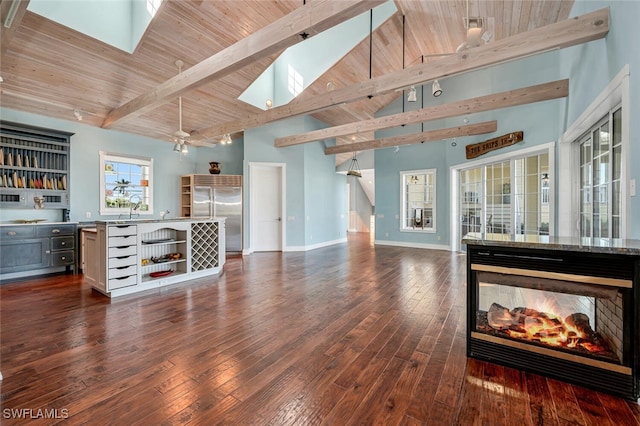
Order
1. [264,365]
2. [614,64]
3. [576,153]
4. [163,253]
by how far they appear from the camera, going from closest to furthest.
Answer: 1. [264,365]
2. [614,64]
3. [576,153]
4. [163,253]

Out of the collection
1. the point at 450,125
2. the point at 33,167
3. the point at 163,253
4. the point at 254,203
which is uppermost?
the point at 450,125

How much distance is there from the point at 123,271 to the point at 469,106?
5.93 m

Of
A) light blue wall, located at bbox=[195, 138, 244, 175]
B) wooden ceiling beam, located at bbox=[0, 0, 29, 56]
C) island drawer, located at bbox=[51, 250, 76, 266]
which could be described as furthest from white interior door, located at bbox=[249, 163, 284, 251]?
wooden ceiling beam, located at bbox=[0, 0, 29, 56]

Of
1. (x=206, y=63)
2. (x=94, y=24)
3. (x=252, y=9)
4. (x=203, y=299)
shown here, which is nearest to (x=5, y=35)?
(x=94, y=24)

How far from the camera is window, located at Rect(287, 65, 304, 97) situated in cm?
643

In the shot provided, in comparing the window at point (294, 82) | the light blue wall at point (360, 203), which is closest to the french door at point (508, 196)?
the window at point (294, 82)

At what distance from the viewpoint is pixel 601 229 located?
310cm

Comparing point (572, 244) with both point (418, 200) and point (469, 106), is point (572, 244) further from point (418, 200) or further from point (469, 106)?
point (418, 200)

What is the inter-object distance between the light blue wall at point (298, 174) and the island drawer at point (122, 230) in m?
3.53

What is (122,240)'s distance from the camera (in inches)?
147

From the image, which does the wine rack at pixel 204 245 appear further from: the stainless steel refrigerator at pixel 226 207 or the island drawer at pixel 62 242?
the island drawer at pixel 62 242

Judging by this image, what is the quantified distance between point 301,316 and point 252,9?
457 cm

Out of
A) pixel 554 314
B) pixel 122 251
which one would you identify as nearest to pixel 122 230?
pixel 122 251

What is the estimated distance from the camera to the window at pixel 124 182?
19.3ft
